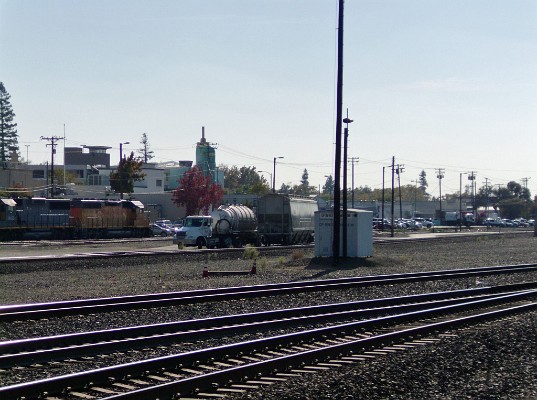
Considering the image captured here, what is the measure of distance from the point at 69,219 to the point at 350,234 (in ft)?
114

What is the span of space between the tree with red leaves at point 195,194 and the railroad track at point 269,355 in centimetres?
8437

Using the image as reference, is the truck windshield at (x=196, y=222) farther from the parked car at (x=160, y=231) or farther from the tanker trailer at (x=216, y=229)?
the parked car at (x=160, y=231)

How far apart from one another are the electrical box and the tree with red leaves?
6545 cm

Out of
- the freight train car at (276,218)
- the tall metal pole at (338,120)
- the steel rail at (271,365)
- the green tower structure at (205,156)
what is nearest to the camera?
the steel rail at (271,365)

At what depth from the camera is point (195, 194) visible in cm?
10200

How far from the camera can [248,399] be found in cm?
889

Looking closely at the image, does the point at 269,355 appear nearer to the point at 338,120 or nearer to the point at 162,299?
the point at 162,299

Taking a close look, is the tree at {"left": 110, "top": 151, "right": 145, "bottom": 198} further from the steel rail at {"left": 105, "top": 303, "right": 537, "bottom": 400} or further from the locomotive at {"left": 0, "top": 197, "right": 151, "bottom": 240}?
the steel rail at {"left": 105, "top": 303, "right": 537, "bottom": 400}

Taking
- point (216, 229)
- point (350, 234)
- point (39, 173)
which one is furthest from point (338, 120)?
point (39, 173)

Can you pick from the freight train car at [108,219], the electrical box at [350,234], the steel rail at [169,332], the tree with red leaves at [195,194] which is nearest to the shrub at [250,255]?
the electrical box at [350,234]

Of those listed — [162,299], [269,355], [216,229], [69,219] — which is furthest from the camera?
[69,219]

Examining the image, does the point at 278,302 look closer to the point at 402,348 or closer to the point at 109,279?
the point at 402,348

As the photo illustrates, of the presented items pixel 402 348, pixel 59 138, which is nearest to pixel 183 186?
pixel 59 138

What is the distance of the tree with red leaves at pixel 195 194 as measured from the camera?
A: 10200cm
